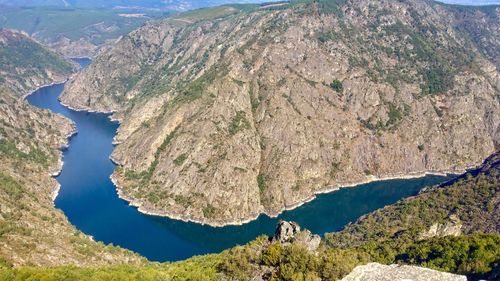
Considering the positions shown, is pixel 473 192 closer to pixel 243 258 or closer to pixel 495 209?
pixel 495 209

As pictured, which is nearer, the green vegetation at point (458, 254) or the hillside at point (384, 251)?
the hillside at point (384, 251)

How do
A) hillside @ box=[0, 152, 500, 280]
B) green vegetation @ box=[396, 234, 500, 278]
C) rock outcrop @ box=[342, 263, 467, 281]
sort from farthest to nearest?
green vegetation @ box=[396, 234, 500, 278]
hillside @ box=[0, 152, 500, 280]
rock outcrop @ box=[342, 263, 467, 281]

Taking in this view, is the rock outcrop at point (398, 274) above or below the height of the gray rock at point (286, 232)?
A: above

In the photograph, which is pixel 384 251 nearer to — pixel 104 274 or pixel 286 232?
pixel 286 232

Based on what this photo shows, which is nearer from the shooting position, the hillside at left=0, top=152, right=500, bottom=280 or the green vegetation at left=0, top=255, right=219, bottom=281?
the hillside at left=0, top=152, right=500, bottom=280

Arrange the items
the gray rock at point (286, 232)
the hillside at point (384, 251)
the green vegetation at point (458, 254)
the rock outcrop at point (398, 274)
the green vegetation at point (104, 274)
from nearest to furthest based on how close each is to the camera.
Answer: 1. the rock outcrop at point (398, 274)
2. the hillside at point (384, 251)
3. the green vegetation at point (458, 254)
4. the green vegetation at point (104, 274)
5. the gray rock at point (286, 232)

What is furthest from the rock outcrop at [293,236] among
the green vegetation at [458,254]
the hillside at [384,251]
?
the green vegetation at [458,254]

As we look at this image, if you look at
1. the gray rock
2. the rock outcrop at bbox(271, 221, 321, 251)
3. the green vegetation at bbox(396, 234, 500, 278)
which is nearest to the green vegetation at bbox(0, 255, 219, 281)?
the rock outcrop at bbox(271, 221, 321, 251)

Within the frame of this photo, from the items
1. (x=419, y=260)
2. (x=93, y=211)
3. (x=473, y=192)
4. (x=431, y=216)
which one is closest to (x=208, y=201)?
(x=93, y=211)

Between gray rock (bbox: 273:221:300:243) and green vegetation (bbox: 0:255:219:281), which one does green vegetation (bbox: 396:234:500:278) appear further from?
green vegetation (bbox: 0:255:219:281)

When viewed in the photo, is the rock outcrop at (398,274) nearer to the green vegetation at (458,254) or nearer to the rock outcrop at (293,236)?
the green vegetation at (458,254)
